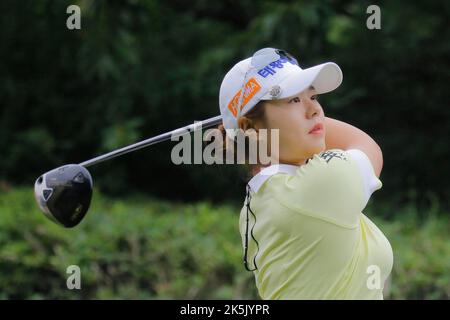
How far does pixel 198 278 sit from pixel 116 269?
517 millimetres

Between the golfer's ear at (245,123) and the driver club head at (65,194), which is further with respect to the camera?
the driver club head at (65,194)

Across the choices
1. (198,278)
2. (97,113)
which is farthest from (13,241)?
(97,113)

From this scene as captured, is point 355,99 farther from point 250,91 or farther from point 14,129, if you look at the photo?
point 250,91

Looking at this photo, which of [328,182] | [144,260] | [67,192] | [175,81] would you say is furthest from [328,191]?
[175,81]

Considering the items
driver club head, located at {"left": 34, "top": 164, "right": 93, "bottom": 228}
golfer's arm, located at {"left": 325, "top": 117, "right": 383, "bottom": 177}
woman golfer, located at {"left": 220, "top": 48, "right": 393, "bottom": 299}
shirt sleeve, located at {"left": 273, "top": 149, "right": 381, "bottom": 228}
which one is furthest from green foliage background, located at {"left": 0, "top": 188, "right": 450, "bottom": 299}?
shirt sleeve, located at {"left": 273, "top": 149, "right": 381, "bottom": 228}

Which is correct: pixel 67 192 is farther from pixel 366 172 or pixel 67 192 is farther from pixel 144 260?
pixel 144 260

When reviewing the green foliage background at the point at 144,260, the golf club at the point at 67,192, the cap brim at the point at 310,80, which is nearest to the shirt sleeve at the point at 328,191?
the cap brim at the point at 310,80

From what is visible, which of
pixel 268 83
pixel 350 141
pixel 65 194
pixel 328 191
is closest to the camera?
pixel 328 191

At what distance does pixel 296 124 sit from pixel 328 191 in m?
0.20

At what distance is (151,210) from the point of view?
305 inches

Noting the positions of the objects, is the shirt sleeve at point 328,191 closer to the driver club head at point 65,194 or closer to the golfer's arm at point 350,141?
the golfer's arm at point 350,141

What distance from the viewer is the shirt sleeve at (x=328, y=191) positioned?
2.24 metres

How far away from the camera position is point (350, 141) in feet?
8.38

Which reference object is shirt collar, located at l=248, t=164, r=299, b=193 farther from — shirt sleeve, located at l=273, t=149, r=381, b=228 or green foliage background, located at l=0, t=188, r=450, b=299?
green foliage background, located at l=0, t=188, r=450, b=299
